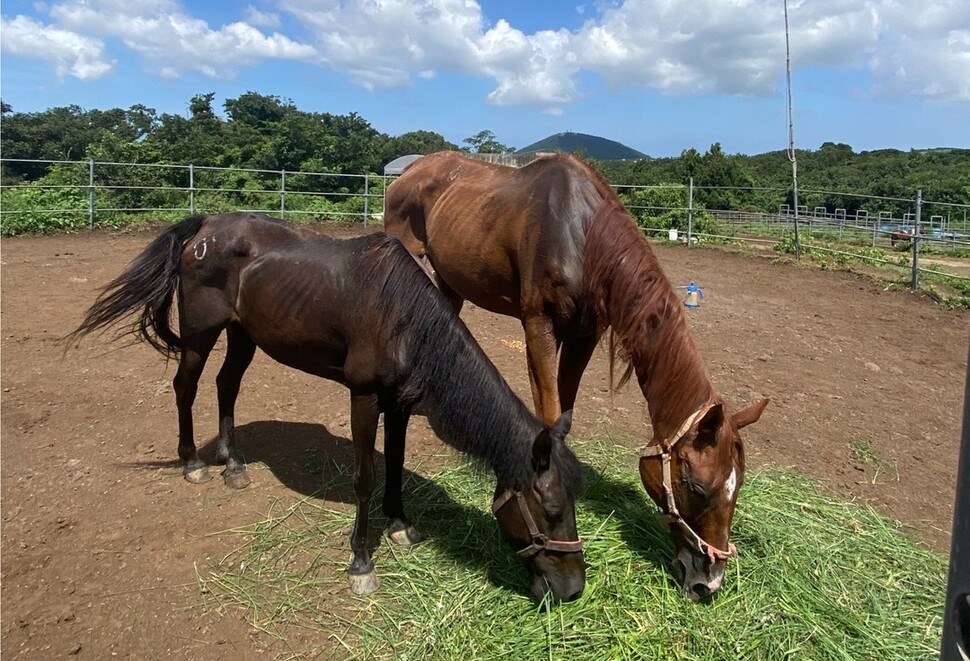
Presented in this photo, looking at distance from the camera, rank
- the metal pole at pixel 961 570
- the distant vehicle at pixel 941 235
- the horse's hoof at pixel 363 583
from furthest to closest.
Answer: the distant vehicle at pixel 941 235, the horse's hoof at pixel 363 583, the metal pole at pixel 961 570

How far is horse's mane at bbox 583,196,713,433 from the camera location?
8.55ft

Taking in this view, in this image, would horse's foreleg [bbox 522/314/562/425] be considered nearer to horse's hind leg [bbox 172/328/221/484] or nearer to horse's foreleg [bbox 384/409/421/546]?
horse's foreleg [bbox 384/409/421/546]

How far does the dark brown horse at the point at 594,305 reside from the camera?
96.7 inches

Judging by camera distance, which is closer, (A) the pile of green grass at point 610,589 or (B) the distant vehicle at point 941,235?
(A) the pile of green grass at point 610,589

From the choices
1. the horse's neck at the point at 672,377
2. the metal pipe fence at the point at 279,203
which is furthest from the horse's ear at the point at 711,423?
the metal pipe fence at the point at 279,203

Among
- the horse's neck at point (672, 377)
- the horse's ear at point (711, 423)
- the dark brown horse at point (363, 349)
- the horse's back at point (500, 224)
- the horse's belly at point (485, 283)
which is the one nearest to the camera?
the horse's ear at point (711, 423)

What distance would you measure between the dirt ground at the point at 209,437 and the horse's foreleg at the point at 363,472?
1.06 ft

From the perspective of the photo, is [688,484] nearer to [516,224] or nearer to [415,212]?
[516,224]

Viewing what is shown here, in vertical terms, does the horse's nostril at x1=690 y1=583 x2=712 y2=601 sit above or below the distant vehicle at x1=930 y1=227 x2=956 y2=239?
below

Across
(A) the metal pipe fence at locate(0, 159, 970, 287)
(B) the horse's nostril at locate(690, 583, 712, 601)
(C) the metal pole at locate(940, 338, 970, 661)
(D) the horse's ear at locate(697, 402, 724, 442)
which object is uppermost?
(A) the metal pipe fence at locate(0, 159, 970, 287)

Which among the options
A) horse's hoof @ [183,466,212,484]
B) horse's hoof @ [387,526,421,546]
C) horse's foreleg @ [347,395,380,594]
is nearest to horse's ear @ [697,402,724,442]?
horse's foreleg @ [347,395,380,594]

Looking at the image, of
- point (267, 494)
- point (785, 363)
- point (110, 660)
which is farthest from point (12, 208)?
point (785, 363)

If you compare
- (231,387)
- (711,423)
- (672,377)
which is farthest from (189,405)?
(711,423)

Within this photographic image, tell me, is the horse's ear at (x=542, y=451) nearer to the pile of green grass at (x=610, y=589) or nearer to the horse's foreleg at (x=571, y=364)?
the pile of green grass at (x=610, y=589)
